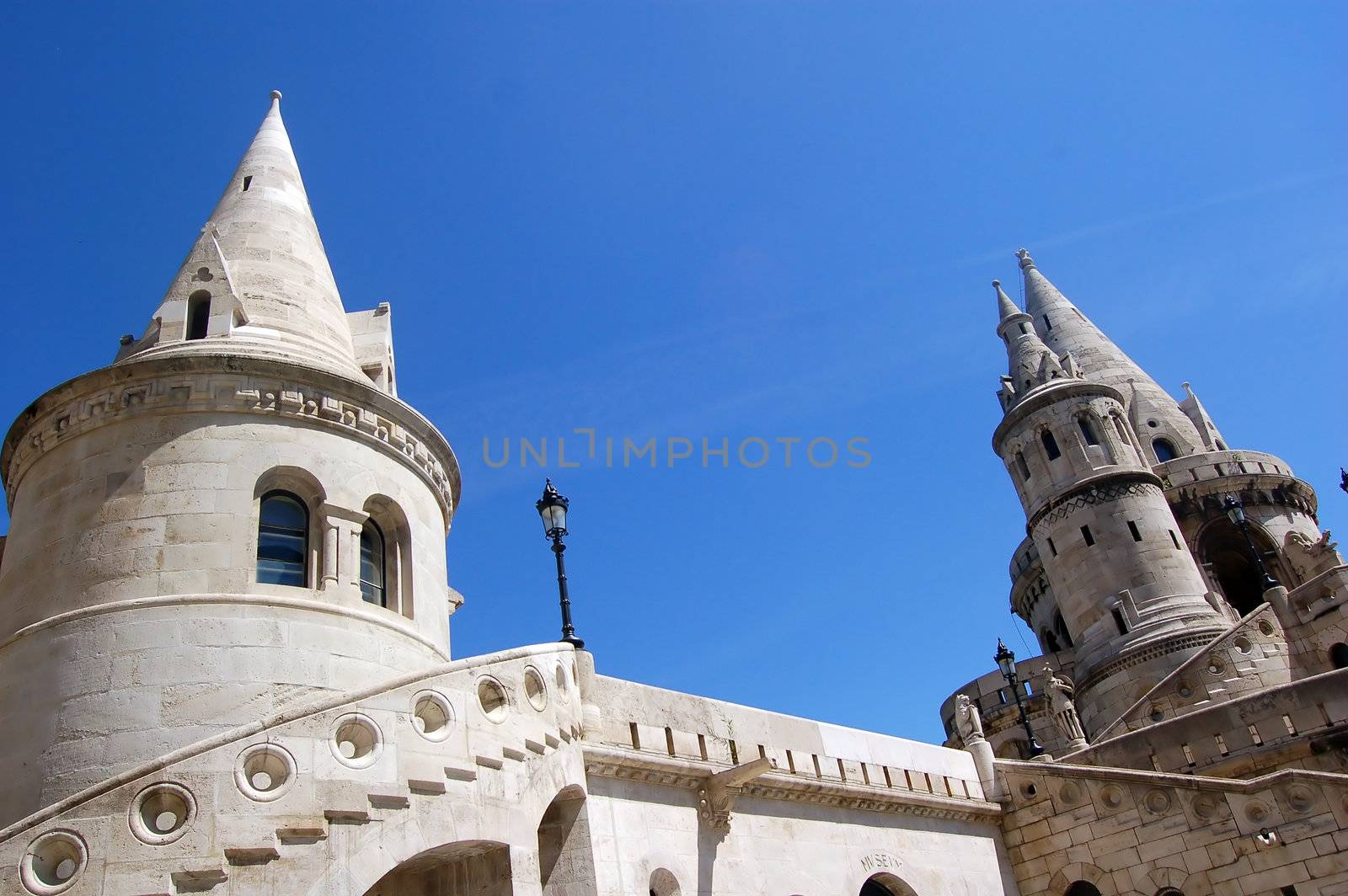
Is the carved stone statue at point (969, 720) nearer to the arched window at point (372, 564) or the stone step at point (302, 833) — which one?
the arched window at point (372, 564)

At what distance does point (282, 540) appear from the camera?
36.6 ft

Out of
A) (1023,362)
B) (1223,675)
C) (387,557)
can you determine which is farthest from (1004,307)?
(387,557)

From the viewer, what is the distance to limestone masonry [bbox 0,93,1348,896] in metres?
7.89

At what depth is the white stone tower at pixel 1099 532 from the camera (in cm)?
2727

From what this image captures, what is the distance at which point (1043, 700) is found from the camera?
30.0m

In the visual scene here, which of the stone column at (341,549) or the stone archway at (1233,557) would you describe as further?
Result: the stone archway at (1233,557)

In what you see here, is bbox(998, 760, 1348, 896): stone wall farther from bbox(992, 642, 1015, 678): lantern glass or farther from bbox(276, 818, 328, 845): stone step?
bbox(276, 818, 328, 845): stone step

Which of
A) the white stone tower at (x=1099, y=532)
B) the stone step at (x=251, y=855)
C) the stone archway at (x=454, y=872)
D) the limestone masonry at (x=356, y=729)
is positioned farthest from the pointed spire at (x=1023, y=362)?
the stone step at (x=251, y=855)

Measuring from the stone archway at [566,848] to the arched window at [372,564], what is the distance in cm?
291

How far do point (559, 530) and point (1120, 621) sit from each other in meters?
20.7

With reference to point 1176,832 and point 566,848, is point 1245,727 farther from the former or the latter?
point 566,848

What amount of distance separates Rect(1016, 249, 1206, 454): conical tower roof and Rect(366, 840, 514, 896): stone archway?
3083 cm

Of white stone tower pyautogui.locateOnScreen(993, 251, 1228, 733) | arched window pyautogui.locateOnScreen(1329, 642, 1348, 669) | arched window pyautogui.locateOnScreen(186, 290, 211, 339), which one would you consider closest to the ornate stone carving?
arched window pyautogui.locateOnScreen(186, 290, 211, 339)

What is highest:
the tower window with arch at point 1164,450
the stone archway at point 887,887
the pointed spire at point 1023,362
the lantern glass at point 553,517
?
the pointed spire at point 1023,362
